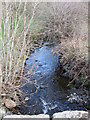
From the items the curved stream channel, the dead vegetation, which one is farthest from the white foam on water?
the dead vegetation

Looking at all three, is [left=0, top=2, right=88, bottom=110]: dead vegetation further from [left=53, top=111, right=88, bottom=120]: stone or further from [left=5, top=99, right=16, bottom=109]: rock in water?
[left=53, top=111, right=88, bottom=120]: stone

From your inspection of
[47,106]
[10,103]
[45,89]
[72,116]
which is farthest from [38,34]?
[72,116]

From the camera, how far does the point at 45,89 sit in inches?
174

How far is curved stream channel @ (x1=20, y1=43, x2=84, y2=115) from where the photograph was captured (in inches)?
150

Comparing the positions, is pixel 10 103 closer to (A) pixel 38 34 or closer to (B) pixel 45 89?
(B) pixel 45 89

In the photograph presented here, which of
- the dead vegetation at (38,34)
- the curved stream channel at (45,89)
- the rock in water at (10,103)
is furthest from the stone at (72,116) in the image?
the dead vegetation at (38,34)

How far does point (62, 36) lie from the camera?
667 centimetres

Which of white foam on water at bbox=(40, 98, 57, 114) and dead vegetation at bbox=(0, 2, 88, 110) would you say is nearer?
dead vegetation at bbox=(0, 2, 88, 110)

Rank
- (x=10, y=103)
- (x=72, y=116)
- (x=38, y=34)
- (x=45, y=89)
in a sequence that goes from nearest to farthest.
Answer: (x=72, y=116) → (x=10, y=103) → (x=45, y=89) → (x=38, y=34)

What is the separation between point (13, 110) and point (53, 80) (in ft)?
5.49

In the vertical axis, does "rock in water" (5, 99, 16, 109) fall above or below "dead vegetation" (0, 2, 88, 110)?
below

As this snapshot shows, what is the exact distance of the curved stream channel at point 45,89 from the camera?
150 inches

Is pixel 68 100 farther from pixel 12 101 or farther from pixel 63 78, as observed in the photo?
pixel 12 101

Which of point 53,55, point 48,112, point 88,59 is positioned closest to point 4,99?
point 48,112
